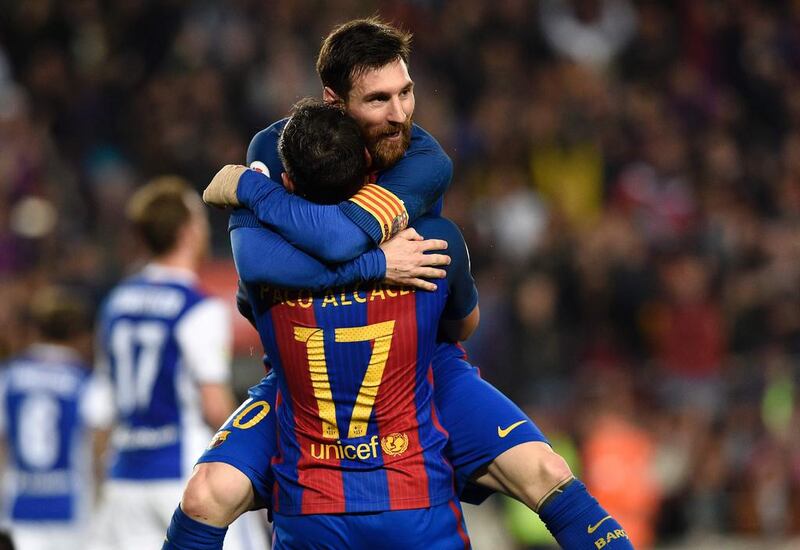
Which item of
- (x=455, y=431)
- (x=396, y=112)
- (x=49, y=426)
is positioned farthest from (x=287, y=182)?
(x=49, y=426)

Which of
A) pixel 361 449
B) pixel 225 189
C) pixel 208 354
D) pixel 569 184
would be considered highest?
pixel 569 184

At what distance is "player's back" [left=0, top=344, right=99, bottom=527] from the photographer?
8.16 m

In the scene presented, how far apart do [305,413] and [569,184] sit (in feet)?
28.9

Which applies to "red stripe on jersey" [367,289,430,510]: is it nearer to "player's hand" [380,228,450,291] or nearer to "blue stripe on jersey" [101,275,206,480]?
"player's hand" [380,228,450,291]

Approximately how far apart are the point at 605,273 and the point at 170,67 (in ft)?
16.1

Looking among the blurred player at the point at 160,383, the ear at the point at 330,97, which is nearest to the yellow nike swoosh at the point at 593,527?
the ear at the point at 330,97

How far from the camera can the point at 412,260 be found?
4.57 metres

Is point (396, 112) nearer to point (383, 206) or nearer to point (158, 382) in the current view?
point (383, 206)

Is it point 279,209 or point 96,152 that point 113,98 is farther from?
point 279,209

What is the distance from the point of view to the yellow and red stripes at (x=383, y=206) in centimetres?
451

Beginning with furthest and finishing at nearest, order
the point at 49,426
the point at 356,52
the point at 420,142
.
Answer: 1. the point at 49,426
2. the point at 420,142
3. the point at 356,52

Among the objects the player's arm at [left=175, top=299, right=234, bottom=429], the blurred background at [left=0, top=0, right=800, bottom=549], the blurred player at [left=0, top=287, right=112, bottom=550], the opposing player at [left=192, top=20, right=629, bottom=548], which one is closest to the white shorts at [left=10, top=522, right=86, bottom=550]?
the blurred player at [left=0, top=287, right=112, bottom=550]

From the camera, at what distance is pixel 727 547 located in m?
10.8

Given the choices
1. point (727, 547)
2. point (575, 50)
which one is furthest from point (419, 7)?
point (727, 547)
